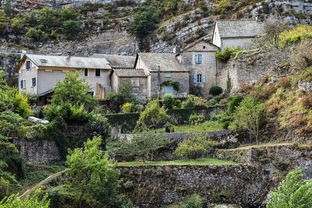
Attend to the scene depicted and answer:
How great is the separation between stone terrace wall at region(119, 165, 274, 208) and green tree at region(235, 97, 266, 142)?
18.6 feet

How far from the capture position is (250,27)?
64750 millimetres

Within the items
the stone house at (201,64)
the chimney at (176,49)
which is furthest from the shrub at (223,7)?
Result: the stone house at (201,64)

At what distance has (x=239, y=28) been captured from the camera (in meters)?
64.6

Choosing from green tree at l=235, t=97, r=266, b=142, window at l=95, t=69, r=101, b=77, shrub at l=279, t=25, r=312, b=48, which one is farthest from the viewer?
window at l=95, t=69, r=101, b=77

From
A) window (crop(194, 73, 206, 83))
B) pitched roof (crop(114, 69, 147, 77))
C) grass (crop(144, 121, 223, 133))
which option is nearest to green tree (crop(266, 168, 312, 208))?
grass (crop(144, 121, 223, 133))

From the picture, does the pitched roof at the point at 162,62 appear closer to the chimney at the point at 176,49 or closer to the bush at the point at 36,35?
the chimney at the point at 176,49

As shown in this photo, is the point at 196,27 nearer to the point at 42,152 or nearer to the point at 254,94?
the point at 254,94

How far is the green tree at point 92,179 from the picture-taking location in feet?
114

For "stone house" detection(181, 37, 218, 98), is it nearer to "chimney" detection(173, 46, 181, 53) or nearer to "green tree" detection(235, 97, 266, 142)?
"chimney" detection(173, 46, 181, 53)

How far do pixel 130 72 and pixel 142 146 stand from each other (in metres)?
18.4

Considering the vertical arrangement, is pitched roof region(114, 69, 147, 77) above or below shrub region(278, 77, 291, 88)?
above

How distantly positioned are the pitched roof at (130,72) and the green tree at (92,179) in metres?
24.9

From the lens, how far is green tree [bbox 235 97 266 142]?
4650 cm


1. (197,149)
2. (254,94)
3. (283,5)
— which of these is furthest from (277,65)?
(283,5)
